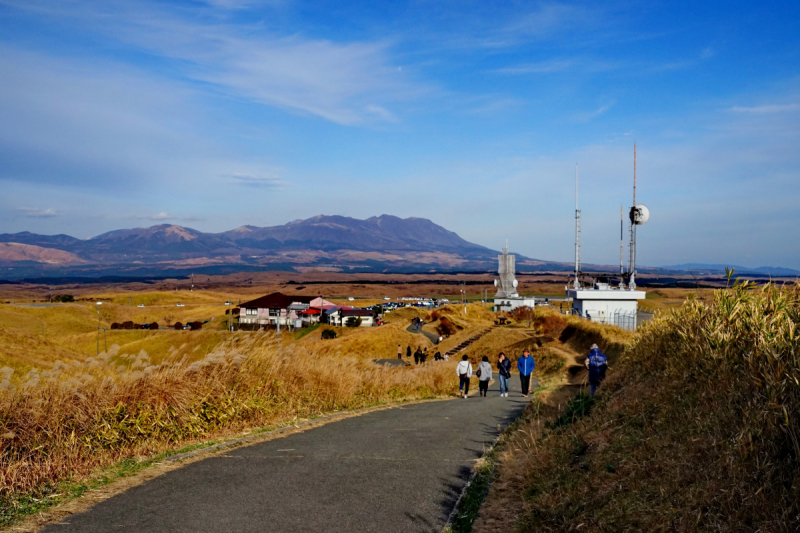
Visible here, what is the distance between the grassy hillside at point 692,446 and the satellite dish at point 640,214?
1645 inches

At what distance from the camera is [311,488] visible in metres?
8.20

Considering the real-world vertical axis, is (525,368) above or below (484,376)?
above

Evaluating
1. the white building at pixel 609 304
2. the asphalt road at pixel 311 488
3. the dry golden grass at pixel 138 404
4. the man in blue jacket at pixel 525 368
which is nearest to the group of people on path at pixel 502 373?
the man in blue jacket at pixel 525 368

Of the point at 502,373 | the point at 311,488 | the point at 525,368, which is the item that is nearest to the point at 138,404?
the point at 311,488

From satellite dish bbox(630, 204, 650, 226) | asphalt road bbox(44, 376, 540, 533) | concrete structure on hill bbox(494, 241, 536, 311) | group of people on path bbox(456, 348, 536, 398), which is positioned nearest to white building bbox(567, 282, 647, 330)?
satellite dish bbox(630, 204, 650, 226)

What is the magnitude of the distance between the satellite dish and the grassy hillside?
137ft

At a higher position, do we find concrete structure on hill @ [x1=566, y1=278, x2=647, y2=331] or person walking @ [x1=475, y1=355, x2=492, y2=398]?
concrete structure on hill @ [x1=566, y1=278, x2=647, y2=331]

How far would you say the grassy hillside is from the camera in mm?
5160

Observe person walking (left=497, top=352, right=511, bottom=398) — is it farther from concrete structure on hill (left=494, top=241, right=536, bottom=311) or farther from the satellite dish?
concrete structure on hill (left=494, top=241, right=536, bottom=311)

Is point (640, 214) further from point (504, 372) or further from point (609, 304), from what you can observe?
point (504, 372)

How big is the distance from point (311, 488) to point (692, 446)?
15.9 feet

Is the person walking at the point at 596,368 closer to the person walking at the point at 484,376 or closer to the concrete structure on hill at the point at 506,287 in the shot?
the person walking at the point at 484,376

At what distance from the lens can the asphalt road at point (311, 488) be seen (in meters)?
6.91

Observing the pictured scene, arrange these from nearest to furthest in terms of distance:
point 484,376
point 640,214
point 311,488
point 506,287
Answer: point 311,488 → point 484,376 → point 640,214 → point 506,287
